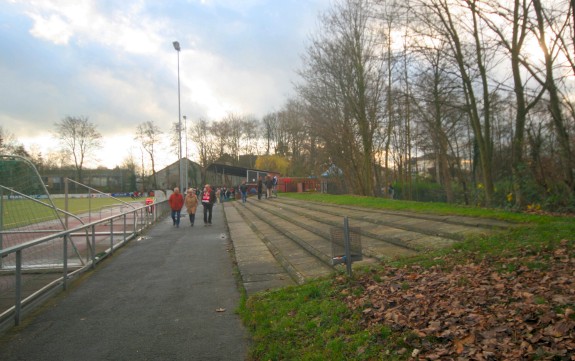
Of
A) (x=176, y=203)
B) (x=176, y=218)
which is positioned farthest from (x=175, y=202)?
A: (x=176, y=218)

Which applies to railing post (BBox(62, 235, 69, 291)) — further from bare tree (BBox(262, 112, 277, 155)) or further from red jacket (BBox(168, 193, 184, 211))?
bare tree (BBox(262, 112, 277, 155))

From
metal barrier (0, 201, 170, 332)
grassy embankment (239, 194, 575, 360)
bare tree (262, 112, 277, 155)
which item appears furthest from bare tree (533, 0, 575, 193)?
bare tree (262, 112, 277, 155)

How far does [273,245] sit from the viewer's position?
1058 cm

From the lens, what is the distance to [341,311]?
4.71m

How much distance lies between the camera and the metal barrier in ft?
18.1

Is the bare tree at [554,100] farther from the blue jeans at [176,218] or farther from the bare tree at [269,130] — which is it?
the bare tree at [269,130]

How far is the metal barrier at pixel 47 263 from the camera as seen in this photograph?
5504 mm

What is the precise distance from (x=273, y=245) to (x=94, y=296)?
15.1 feet

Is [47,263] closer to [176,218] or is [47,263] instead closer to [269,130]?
[176,218]

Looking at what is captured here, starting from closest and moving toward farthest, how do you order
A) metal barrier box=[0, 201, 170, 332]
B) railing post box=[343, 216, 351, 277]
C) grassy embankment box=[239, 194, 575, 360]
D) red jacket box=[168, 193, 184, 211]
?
grassy embankment box=[239, 194, 575, 360]
metal barrier box=[0, 201, 170, 332]
railing post box=[343, 216, 351, 277]
red jacket box=[168, 193, 184, 211]

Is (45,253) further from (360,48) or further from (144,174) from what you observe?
(144,174)

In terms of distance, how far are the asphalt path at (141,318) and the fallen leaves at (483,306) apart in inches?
70.2

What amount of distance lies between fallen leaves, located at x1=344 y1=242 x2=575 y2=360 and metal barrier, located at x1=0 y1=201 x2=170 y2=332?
4340mm

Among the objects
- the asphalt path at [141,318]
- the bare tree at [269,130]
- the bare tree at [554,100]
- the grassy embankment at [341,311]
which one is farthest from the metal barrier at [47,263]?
the bare tree at [269,130]
